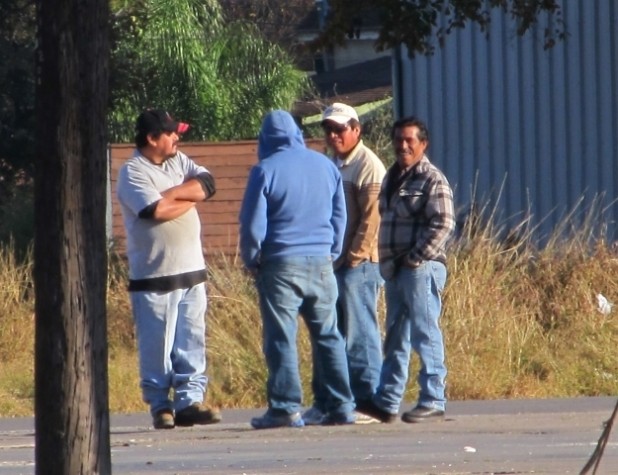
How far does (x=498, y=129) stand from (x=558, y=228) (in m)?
2.25

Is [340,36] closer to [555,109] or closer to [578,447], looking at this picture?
[578,447]

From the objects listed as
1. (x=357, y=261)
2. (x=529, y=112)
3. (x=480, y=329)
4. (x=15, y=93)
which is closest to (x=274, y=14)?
(x=529, y=112)

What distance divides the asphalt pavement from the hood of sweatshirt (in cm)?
160

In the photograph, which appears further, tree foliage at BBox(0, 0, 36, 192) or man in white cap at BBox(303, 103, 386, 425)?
tree foliage at BBox(0, 0, 36, 192)

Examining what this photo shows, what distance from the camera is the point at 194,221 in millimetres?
8180

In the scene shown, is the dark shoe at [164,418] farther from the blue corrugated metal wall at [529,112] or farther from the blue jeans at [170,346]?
the blue corrugated metal wall at [529,112]

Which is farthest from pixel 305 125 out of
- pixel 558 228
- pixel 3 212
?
pixel 558 228

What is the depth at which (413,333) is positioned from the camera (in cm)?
830

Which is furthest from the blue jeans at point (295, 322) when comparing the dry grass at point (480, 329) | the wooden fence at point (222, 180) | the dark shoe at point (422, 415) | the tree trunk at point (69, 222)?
the wooden fence at point (222, 180)

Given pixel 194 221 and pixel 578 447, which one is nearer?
pixel 578 447

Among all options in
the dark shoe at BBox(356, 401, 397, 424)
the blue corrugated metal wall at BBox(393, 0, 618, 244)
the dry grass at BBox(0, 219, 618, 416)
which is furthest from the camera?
the blue corrugated metal wall at BBox(393, 0, 618, 244)

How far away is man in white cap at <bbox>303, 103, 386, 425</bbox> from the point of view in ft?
27.3

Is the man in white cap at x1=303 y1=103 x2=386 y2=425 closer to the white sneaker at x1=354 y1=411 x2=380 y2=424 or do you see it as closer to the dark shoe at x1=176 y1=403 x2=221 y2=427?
the white sneaker at x1=354 y1=411 x2=380 y2=424

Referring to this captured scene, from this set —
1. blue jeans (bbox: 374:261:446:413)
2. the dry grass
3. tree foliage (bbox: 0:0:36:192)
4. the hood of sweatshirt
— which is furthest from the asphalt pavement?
tree foliage (bbox: 0:0:36:192)
